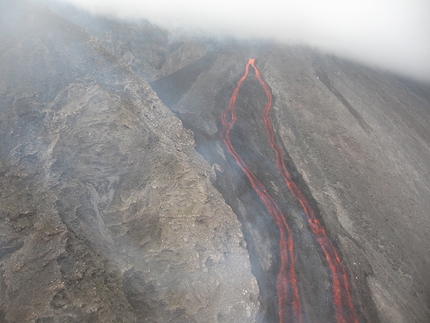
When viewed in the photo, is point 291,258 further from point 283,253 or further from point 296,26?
point 296,26

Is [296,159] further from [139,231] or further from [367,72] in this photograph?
[367,72]

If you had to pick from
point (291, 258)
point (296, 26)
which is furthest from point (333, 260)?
point (296, 26)

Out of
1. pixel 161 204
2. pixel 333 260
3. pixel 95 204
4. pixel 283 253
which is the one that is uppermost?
pixel 161 204

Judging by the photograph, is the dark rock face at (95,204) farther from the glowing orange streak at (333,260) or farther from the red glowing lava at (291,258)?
the glowing orange streak at (333,260)

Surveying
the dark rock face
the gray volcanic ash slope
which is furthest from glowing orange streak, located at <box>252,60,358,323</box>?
the dark rock face

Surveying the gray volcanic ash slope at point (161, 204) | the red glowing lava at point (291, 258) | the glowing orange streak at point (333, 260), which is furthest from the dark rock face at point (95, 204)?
the glowing orange streak at point (333, 260)
